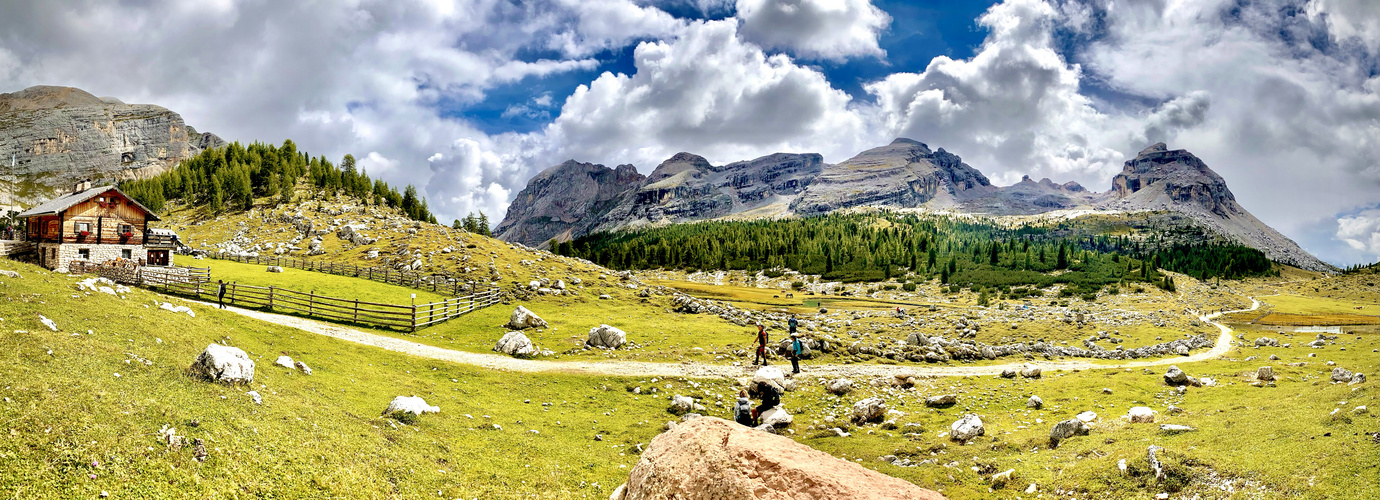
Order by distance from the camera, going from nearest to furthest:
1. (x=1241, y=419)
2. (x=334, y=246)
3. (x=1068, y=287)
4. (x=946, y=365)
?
(x=1241, y=419), (x=946, y=365), (x=334, y=246), (x=1068, y=287)

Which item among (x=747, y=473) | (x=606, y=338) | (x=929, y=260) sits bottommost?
(x=606, y=338)

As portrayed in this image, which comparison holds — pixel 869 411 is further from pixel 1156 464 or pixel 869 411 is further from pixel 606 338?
pixel 606 338

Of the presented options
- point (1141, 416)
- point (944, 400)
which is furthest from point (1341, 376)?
point (944, 400)

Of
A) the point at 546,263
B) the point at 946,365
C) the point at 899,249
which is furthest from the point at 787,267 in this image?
the point at 946,365

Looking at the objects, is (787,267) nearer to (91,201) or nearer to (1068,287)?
(1068,287)

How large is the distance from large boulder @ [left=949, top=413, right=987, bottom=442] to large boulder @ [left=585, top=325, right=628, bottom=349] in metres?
21.1

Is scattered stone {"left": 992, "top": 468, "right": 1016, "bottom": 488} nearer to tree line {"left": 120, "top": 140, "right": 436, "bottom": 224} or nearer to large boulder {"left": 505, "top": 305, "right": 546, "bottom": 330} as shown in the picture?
large boulder {"left": 505, "top": 305, "right": 546, "bottom": 330}

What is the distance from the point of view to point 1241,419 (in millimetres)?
14188

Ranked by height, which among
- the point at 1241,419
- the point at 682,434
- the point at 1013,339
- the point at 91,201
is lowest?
the point at 1013,339

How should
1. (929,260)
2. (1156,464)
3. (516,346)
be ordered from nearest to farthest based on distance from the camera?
(1156,464) → (516,346) → (929,260)

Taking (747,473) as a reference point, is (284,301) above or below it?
below

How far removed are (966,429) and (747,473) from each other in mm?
13219

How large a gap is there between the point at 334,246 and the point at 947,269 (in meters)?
126

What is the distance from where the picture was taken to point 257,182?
388ft
